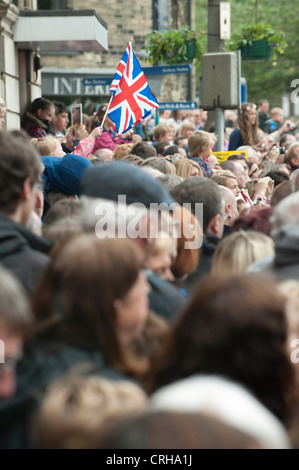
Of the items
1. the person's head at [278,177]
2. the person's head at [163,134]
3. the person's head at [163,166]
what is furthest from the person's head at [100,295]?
the person's head at [163,134]

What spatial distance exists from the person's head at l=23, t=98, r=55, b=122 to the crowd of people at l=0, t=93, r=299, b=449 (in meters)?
5.26

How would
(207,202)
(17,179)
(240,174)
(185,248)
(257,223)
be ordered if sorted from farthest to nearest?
(240,174), (207,202), (257,223), (185,248), (17,179)

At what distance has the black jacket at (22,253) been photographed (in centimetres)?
360

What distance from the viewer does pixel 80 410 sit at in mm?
2297

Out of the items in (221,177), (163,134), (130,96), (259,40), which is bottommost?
(221,177)

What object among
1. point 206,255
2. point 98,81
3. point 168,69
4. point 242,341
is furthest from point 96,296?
point 98,81

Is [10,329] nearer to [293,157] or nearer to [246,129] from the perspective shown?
[293,157]

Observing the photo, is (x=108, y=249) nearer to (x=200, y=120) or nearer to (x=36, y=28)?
(x=36, y=28)

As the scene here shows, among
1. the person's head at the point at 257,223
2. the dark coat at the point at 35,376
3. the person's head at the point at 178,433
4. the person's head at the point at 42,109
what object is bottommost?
the dark coat at the point at 35,376

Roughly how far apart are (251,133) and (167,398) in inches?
473

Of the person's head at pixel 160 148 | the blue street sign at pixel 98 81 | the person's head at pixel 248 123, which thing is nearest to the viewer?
the person's head at pixel 160 148

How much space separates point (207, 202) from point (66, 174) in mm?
1505

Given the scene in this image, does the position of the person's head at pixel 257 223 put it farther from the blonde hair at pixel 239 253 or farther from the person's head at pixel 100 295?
the person's head at pixel 100 295

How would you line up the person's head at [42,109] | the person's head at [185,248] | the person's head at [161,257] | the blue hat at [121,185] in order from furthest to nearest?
the person's head at [42,109]
the person's head at [185,248]
the blue hat at [121,185]
the person's head at [161,257]
